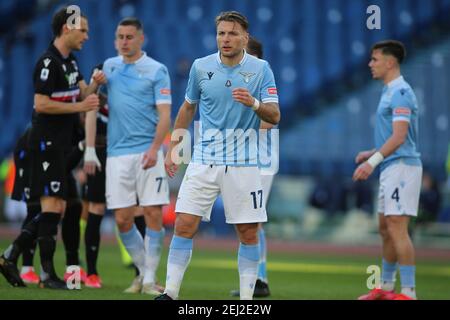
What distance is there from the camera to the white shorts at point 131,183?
884cm

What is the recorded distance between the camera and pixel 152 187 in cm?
888

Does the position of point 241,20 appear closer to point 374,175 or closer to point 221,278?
point 221,278

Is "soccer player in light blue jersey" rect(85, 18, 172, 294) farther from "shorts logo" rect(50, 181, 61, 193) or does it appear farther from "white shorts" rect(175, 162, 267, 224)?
"white shorts" rect(175, 162, 267, 224)

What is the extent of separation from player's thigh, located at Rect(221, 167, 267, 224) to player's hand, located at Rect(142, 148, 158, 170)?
60.0 inches

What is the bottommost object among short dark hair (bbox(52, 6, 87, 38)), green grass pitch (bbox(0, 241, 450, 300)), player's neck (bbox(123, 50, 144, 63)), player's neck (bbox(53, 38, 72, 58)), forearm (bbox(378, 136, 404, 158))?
green grass pitch (bbox(0, 241, 450, 300))

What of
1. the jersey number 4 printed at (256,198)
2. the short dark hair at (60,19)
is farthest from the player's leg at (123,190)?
the jersey number 4 printed at (256,198)

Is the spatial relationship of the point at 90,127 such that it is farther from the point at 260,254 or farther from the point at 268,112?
the point at 268,112

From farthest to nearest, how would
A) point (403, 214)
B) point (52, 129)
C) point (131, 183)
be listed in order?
point (131, 183) → point (403, 214) → point (52, 129)

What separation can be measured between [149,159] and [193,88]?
4.84 feet

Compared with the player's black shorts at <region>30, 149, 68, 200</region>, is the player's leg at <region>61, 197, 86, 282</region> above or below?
below

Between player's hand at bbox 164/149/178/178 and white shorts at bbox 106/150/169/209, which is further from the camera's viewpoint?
white shorts at bbox 106/150/169/209

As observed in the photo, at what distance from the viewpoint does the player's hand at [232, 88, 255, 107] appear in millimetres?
6883

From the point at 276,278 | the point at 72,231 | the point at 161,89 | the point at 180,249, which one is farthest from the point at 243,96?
the point at 276,278

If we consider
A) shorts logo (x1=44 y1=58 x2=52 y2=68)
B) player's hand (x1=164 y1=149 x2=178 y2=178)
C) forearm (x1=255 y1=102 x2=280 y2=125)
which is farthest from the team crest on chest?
shorts logo (x1=44 y1=58 x2=52 y2=68)
